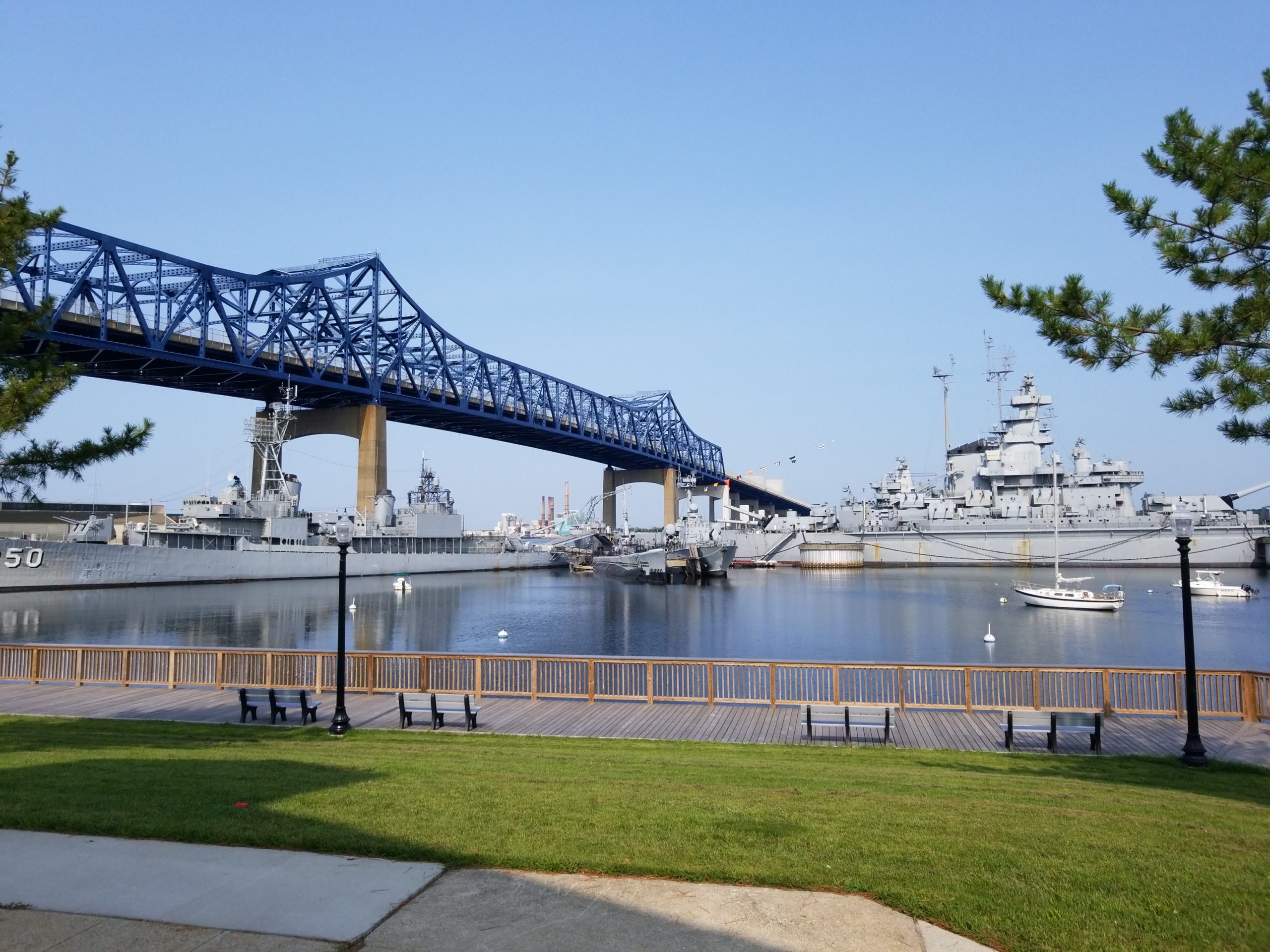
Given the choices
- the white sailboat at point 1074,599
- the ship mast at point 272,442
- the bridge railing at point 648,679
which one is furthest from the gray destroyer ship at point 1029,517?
the bridge railing at point 648,679

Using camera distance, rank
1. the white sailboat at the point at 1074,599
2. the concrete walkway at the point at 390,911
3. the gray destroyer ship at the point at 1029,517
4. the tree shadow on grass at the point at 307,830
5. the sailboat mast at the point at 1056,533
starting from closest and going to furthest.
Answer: the concrete walkway at the point at 390,911
the tree shadow on grass at the point at 307,830
the white sailboat at the point at 1074,599
the sailboat mast at the point at 1056,533
the gray destroyer ship at the point at 1029,517

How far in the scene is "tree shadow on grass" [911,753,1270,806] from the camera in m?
10.0

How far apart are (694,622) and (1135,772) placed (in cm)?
3215

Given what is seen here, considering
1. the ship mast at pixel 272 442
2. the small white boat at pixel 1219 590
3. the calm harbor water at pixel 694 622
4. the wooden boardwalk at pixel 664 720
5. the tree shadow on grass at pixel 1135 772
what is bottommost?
the calm harbor water at pixel 694 622

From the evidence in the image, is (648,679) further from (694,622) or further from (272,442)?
Result: (272,442)

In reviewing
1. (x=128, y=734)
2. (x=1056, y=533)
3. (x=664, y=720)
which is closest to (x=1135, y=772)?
(x=664, y=720)

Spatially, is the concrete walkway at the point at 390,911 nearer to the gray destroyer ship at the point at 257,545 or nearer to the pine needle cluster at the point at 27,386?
the pine needle cluster at the point at 27,386

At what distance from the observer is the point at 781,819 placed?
7492 millimetres

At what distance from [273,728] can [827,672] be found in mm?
16143

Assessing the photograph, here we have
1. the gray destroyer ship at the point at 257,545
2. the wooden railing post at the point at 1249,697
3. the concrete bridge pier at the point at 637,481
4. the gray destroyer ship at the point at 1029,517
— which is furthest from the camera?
the concrete bridge pier at the point at 637,481

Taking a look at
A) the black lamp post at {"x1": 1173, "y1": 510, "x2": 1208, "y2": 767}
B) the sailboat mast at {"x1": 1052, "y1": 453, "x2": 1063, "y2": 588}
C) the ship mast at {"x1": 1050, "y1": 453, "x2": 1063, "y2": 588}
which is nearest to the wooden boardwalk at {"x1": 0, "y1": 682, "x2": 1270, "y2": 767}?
the black lamp post at {"x1": 1173, "y1": 510, "x2": 1208, "y2": 767}

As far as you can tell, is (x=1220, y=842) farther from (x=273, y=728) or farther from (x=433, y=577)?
(x=433, y=577)

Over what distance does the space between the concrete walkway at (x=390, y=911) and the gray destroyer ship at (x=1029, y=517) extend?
7854 cm

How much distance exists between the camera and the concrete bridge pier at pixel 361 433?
82250 mm
